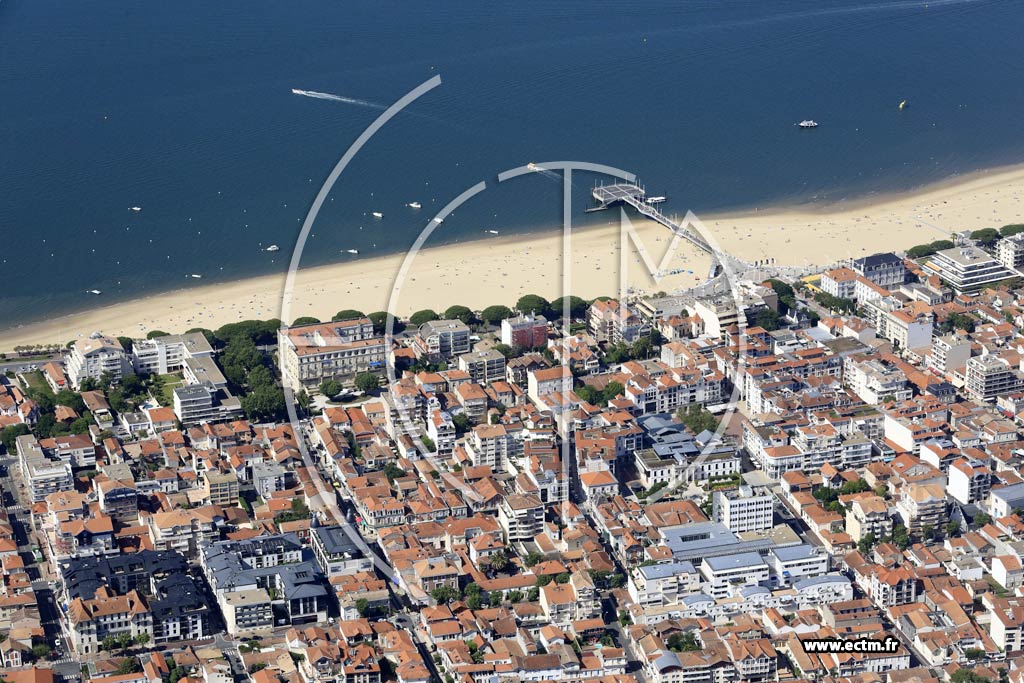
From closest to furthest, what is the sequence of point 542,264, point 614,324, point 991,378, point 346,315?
point 991,378, point 614,324, point 346,315, point 542,264

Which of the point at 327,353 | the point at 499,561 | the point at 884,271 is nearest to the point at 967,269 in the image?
the point at 884,271

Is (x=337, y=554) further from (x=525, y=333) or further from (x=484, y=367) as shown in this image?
(x=525, y=333)

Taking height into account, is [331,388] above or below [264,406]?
above

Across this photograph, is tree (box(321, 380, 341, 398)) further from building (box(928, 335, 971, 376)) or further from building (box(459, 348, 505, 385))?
building (box(928, 335, 971, 376))

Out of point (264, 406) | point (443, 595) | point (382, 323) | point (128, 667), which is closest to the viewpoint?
point (128, 667)

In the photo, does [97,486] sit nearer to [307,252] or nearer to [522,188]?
[307,252]

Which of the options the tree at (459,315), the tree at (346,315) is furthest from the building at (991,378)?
the tree at (346,315)
